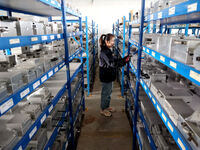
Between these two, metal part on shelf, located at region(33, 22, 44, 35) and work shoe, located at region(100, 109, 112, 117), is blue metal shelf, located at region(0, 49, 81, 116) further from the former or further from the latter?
work shoe, located at region(100, 109, 112, 117)

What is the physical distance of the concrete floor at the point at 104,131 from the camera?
2.96 meters

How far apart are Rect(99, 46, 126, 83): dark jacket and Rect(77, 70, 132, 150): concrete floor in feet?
3.46

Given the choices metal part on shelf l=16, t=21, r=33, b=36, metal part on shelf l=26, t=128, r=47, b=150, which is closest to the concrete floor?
metal part on shelf l=26, t=128, r=47, b=150

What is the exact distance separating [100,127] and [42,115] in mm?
2190

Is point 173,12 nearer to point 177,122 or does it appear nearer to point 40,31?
point 177,122

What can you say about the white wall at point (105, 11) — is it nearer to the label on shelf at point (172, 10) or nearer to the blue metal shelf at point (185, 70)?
the label on shelf at point (172, 10)

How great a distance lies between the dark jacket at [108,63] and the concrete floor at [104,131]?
3.46 ft

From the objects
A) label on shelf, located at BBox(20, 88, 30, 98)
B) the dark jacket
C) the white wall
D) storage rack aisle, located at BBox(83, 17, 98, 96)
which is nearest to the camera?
label on shelf, located at BBox(20, 88, 30, 98)

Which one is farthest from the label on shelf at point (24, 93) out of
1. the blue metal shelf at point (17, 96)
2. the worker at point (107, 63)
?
the worker at point (107, 63)

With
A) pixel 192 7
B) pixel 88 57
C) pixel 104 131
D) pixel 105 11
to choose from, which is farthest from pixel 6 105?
pixel 105 11

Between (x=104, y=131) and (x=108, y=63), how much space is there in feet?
5.08

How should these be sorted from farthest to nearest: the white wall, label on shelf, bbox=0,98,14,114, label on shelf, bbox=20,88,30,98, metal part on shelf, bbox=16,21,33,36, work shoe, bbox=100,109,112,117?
the white wall
work shoe, bbox=100,109,112,117
metal part on shelf, bbox=16,21,33,36
label on shelf, bbox=20,88,30,98
label on shelf, bbox=0,98,14,114

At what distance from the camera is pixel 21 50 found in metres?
2.15

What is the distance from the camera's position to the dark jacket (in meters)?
3.30
